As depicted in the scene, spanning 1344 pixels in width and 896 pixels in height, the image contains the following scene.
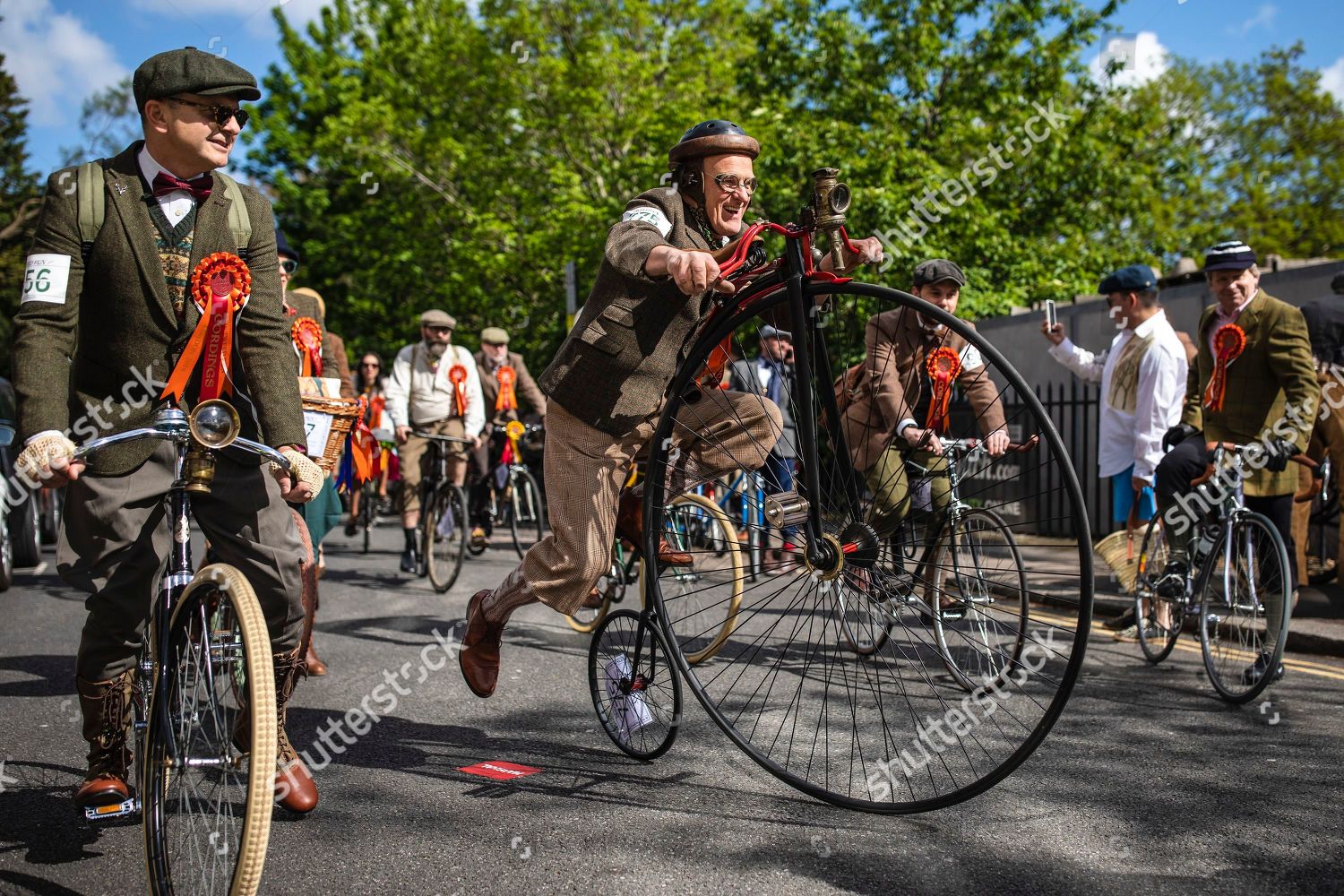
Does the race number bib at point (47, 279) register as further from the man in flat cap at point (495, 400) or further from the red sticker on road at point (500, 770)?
the man in flat cap at point (495, 400)

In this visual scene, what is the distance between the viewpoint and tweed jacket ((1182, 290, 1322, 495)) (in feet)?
17.8

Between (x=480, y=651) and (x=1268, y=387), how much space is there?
403 cm

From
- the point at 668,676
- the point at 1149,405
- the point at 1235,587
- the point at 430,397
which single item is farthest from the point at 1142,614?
the point at 430,397

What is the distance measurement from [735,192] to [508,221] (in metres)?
21.9

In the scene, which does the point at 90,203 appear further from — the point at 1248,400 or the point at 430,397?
the point at 430,397

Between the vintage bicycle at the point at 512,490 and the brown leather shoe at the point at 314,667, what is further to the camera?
the vintage bicycle at the point at 512,490

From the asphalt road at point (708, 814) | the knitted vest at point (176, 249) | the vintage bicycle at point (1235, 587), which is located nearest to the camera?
the asphalt road at point (708, 814)

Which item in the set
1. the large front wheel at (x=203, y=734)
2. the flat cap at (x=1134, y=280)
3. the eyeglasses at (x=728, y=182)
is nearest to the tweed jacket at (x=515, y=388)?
the flat cap at (x=1134, y=280)

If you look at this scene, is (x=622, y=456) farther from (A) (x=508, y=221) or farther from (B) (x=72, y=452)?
(A) (x=508, y=221)

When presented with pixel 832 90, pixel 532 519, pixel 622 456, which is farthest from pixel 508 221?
pixel 622 456

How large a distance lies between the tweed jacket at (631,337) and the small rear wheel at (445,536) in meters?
5.38

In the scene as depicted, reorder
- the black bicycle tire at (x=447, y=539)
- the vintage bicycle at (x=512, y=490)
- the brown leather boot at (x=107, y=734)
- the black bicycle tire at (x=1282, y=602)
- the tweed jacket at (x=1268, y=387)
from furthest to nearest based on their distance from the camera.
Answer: the vintage bicycle at (x=512, y=490) < the black bicycle tire at (x=447, y=539) < the tweed jacket at (x=1268, y=387) < the black bicycle tire at (x=1282, y=602) < the brown leather boot at (x=107, y=734)

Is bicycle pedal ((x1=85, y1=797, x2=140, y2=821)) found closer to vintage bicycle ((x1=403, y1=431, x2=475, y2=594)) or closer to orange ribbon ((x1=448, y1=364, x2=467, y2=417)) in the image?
vintage bicycle ((x1=403, y1=431, x2=475, y2=594))

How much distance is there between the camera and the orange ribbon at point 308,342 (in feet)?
18.4
